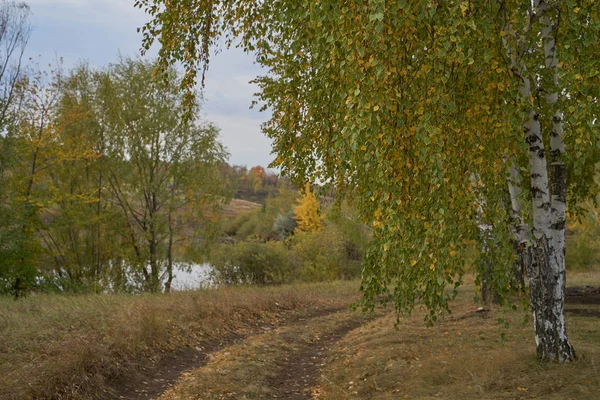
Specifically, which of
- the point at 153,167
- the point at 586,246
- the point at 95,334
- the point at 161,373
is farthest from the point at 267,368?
the point at 586,246

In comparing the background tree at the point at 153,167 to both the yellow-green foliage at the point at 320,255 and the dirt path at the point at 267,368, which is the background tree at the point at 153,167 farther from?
the dirt path at the point at 267,368

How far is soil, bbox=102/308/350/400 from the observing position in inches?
295

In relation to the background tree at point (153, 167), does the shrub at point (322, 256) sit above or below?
below

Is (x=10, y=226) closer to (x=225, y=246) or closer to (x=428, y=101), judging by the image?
(x=225, y=246)

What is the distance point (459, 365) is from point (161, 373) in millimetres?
4794

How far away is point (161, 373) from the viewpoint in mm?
8602

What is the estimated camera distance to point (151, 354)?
9.08 meters

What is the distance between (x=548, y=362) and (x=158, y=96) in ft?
59.1

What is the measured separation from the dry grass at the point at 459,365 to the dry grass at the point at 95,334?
10.3 feet

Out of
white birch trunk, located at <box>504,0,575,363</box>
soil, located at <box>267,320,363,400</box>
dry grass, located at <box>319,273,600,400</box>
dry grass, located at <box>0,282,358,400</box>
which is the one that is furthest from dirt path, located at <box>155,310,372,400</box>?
white birch trunk, located at <box>504,0,575,363</box>

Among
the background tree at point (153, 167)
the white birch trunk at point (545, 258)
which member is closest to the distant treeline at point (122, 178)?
the background tree at point (153, 167)

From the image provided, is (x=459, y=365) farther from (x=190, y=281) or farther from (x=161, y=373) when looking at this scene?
(x=190, y=281)

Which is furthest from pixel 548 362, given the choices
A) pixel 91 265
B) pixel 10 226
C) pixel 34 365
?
pixel 91 265

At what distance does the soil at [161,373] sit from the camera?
24.6 ft
